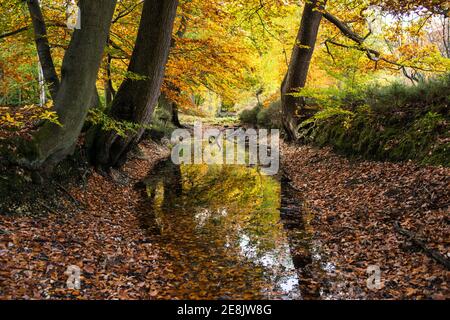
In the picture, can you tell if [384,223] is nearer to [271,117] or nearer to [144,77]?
[144,77]

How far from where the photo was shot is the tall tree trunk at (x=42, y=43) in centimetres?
827

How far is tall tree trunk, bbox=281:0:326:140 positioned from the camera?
14891 millimetres

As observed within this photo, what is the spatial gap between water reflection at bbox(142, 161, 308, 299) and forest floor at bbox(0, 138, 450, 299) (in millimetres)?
363

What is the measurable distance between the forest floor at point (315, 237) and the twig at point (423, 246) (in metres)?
0.07

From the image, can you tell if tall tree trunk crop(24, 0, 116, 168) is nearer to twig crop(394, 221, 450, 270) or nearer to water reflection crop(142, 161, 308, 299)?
water reflection crop(142, 161, 308, 299)

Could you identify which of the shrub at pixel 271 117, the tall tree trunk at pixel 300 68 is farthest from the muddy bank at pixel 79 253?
the shrub at pixel 271 117

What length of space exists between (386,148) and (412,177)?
1.91 metres

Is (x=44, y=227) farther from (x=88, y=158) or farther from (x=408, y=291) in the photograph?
(x=408, y=291)

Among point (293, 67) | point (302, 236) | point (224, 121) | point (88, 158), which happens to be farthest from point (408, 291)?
point (224, 121)

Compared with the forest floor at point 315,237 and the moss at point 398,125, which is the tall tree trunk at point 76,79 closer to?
the forest floor at point 315,237

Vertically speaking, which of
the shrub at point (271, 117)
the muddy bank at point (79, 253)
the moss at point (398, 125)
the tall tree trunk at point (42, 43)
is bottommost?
the muddy bank at point (79, 253)

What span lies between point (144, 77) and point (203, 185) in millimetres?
4021

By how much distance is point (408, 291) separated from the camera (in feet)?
14.9
